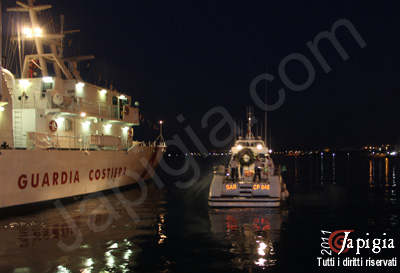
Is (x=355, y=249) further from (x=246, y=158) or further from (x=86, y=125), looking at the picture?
(x=86, y=125)

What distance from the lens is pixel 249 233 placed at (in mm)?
13445

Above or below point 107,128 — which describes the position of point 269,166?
below

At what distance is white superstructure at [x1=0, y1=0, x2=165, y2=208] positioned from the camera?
1889cm

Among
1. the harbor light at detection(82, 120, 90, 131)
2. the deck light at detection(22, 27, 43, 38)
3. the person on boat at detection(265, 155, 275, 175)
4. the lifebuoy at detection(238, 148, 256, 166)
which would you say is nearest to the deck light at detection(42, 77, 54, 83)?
the harbor light at detection(82, 120, 90, 131)

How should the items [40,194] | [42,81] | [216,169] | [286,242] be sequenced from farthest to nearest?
[42,81] → [216,169] → [40,194] → [286,242]

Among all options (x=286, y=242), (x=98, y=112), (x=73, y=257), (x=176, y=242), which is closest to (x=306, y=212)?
(x=286, y=242)

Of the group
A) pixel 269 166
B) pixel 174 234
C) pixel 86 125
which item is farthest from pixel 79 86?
pixel 174 234

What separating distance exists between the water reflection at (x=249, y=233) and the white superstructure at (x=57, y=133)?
28.4ft

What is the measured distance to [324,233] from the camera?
13.5 metres

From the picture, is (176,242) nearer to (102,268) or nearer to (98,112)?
(102,268)

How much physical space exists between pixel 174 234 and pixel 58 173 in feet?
33.1

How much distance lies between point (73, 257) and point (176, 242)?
3155 millimetres

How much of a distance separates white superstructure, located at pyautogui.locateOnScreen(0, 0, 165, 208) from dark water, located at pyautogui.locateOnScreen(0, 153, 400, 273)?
137 cm

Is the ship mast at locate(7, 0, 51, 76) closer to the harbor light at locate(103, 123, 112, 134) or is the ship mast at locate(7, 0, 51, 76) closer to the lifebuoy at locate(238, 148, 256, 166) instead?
the harbor light at locate(103, 123, 112, 134)
